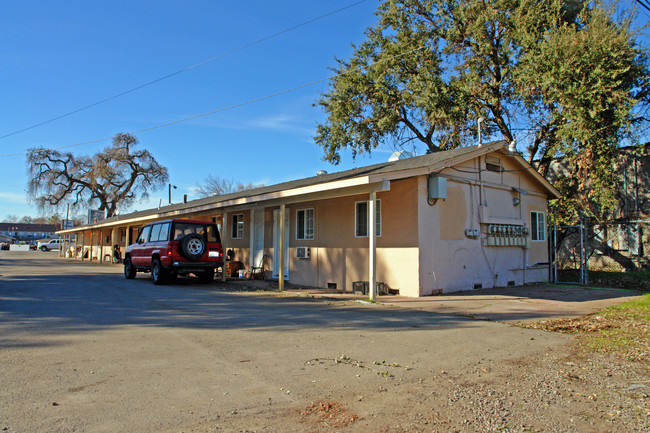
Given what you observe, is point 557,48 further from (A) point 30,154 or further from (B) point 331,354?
(A) point 30,154

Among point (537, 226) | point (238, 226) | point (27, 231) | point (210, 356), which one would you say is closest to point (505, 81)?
point (537, 226)

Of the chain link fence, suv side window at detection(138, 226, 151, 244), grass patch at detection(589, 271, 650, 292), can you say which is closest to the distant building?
suv side window at detection(138, 226, 151, 244)

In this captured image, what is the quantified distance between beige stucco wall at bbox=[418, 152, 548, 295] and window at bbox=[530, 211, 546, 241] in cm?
23

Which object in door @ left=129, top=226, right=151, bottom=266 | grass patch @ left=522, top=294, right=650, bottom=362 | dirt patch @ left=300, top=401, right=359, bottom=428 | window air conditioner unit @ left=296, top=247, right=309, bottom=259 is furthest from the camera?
door @ left=129, top=226, right=151, bottom=266

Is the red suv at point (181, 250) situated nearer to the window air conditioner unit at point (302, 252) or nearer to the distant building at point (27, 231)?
the window air conditioner unit at point (302, 252)

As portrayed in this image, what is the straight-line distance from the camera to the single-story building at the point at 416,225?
11695mm

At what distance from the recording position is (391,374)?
4840 mm

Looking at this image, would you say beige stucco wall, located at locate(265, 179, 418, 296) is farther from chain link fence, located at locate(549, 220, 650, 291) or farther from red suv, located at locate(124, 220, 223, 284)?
chain link fence, located at locate(549, 220, 650, 291)

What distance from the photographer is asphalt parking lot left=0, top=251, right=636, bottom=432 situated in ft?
12.1

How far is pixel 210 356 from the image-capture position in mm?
5426

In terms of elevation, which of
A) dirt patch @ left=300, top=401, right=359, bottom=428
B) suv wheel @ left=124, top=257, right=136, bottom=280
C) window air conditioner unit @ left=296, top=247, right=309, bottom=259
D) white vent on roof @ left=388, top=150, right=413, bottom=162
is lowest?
dirt patch @ left=300, top=401, right=359, bottom=428

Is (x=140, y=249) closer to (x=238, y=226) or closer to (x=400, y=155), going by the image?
(x=238, y=226)

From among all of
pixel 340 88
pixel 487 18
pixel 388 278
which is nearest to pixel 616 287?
pixel 388 278

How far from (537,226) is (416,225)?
7598 millimetres
